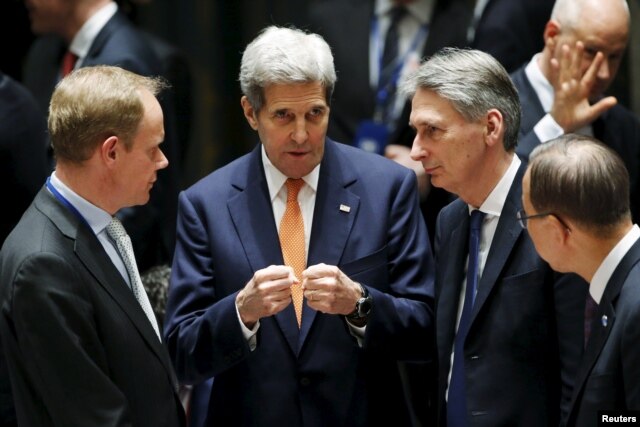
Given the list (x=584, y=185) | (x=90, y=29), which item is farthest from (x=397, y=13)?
(x=584, y=185)

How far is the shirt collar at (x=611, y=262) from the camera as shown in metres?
3.51

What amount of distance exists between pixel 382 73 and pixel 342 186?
1.74 meters

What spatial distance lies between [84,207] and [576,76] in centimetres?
219

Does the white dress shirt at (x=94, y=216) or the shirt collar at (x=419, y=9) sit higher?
the shirt collar at (x=419, y=9)

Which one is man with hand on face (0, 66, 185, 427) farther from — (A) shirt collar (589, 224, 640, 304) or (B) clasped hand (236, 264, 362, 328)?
(A) shirt collar (589, 224, 640, 304)

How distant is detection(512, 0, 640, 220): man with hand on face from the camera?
4945 millimetres

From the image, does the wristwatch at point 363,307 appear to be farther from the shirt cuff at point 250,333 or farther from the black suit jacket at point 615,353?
the black suit jacket at point 615,353

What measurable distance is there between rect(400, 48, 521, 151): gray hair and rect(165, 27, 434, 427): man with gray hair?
1.02 ft

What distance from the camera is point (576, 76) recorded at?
4.98 m

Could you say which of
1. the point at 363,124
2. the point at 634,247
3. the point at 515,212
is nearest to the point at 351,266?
the point at 515,212

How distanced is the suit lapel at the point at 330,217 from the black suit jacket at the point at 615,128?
103 centimetres

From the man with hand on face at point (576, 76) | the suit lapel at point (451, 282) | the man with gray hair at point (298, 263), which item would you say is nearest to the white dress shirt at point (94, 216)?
the man with gray hair at point (298, 263)

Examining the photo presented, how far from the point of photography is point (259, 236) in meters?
4.16

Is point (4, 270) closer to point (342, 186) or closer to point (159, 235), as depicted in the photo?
point (342, 186)
